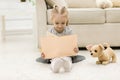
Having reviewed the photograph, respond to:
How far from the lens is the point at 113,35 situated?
271 centimetres

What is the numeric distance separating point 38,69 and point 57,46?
0.81 ft

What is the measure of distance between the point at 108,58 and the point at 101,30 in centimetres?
58

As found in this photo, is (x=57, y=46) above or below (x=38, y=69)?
above

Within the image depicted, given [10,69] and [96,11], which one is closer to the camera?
[10,69]

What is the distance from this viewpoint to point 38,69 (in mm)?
2008

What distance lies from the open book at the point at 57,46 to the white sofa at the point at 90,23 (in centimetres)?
52

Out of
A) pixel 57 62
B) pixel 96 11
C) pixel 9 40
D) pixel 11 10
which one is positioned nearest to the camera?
pixel 57 62

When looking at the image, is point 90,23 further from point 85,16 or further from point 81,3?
point 81,3

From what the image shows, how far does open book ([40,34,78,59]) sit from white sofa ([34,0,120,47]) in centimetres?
52

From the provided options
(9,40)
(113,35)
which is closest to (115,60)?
(113,35)

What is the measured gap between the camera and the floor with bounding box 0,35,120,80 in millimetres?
1800

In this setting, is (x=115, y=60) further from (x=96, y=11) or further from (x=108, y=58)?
(x=96, y=11)

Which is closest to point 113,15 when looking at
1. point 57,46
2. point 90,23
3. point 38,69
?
point 90,23

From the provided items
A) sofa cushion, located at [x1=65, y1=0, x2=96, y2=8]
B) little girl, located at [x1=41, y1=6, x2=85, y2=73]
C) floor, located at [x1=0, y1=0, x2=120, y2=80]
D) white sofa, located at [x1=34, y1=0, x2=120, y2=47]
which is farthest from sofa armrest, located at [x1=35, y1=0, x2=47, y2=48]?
sofa cushion, located at [x1=65, y1=0, x2=96, y2=8]
